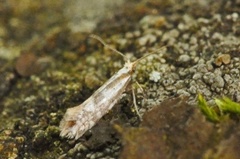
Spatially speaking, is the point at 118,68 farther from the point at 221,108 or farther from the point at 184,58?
the point at 221,108

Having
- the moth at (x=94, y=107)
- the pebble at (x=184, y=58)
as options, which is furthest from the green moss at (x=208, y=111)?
the pebble at (x=184, y=58)

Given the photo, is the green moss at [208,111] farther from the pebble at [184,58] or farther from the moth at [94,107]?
the pebble at [184,58]

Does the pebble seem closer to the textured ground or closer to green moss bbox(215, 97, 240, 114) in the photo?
the textured ground

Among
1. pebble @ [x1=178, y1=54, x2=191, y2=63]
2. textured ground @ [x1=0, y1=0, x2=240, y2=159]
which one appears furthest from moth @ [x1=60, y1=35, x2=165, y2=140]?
pebble @ [x1=178, y1=54, x2=191, y2=63]

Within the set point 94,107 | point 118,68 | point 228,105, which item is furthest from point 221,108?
point 118,68

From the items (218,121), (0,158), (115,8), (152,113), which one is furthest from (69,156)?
(115,8)
